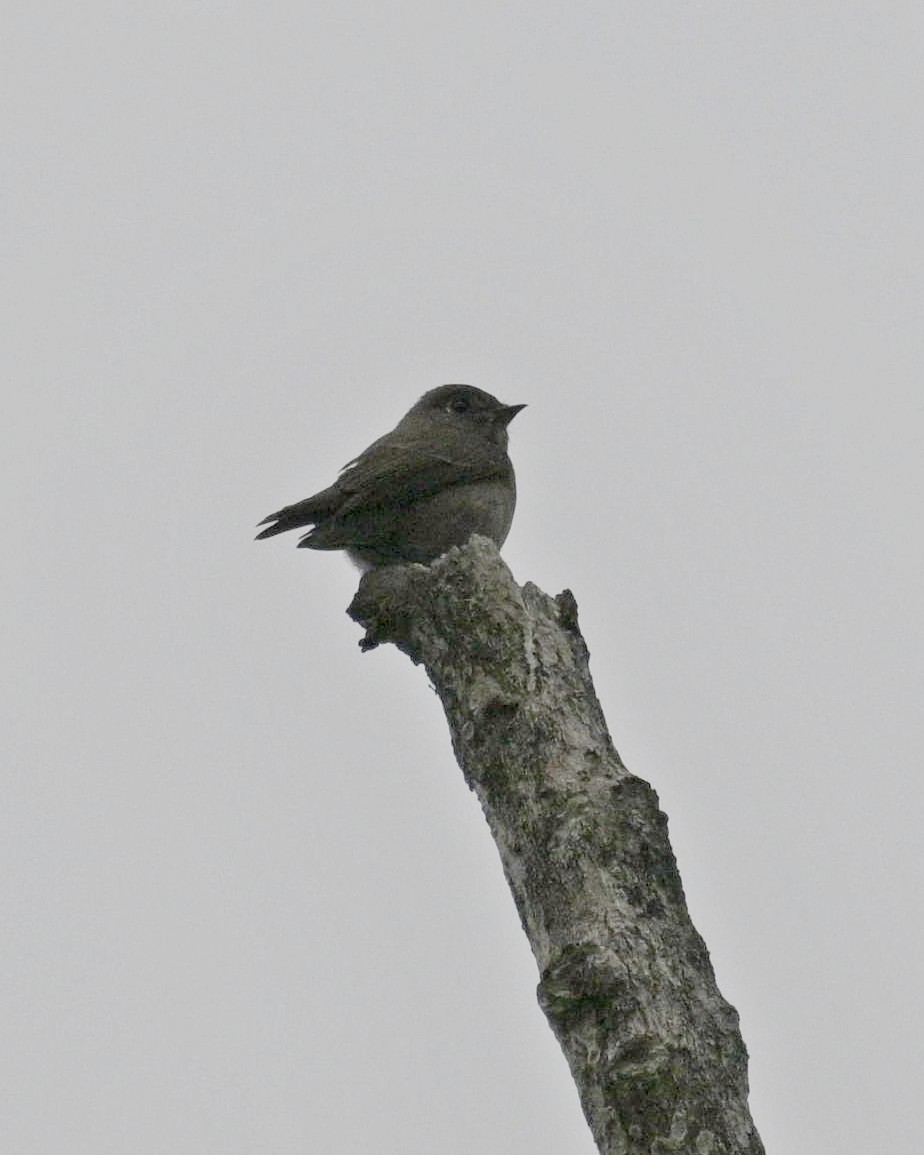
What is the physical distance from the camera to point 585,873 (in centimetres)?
382

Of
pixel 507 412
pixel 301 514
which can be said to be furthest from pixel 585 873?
pixel 507 412

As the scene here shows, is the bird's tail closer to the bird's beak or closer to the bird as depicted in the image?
the bird

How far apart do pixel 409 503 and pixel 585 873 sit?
13.8 ft

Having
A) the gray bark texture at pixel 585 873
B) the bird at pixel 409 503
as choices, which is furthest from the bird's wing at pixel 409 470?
the gray bark texture at pixel 585 873

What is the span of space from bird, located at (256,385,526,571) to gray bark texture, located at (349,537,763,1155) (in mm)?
2646

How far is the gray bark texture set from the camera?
11.1 feet

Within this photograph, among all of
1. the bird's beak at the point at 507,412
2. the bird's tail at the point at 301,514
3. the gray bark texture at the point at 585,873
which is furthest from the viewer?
the bird's beak at the point at 507,412

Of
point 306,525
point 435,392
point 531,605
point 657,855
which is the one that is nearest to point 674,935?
point 657,855

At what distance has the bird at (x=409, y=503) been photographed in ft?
24.9

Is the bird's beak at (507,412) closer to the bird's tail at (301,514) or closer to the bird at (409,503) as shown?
the bird at (409,503)

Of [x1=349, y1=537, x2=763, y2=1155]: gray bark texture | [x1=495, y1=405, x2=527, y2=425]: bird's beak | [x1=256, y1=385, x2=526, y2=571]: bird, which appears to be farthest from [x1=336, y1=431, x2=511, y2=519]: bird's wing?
[x1=349, y1=537, x2=763, y2=1155]: gray bark texture

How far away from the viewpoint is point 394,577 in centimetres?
543

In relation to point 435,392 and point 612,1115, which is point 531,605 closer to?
point 612,1115

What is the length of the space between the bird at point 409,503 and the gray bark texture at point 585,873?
2646 millimetres
